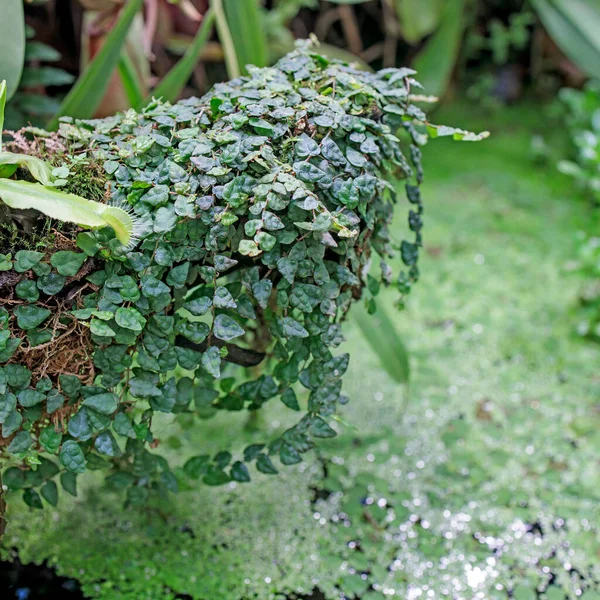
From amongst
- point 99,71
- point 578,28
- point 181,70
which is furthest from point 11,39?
point 578,28

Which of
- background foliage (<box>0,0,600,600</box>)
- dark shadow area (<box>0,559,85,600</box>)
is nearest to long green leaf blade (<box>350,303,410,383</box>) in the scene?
background foliage (<box>0,0,600,600</box>)

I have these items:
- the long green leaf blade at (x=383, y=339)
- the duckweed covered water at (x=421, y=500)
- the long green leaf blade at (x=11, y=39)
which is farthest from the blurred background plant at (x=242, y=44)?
the duckweed covered water at (x=421, y=500)

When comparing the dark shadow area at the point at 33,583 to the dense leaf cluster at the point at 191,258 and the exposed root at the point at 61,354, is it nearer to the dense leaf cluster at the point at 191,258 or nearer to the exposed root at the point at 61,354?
the dense leaf cluster at the point at 191,258

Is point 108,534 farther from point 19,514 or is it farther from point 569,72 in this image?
point 569,72

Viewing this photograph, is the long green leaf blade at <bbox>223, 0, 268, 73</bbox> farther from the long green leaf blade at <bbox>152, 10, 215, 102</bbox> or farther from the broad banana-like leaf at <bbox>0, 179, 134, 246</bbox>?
the broad banana-like leaf at <bbox>0, 179, 134, 246</bbox>

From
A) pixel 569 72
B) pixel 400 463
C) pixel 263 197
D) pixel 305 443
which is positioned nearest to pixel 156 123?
pixel 263 197
